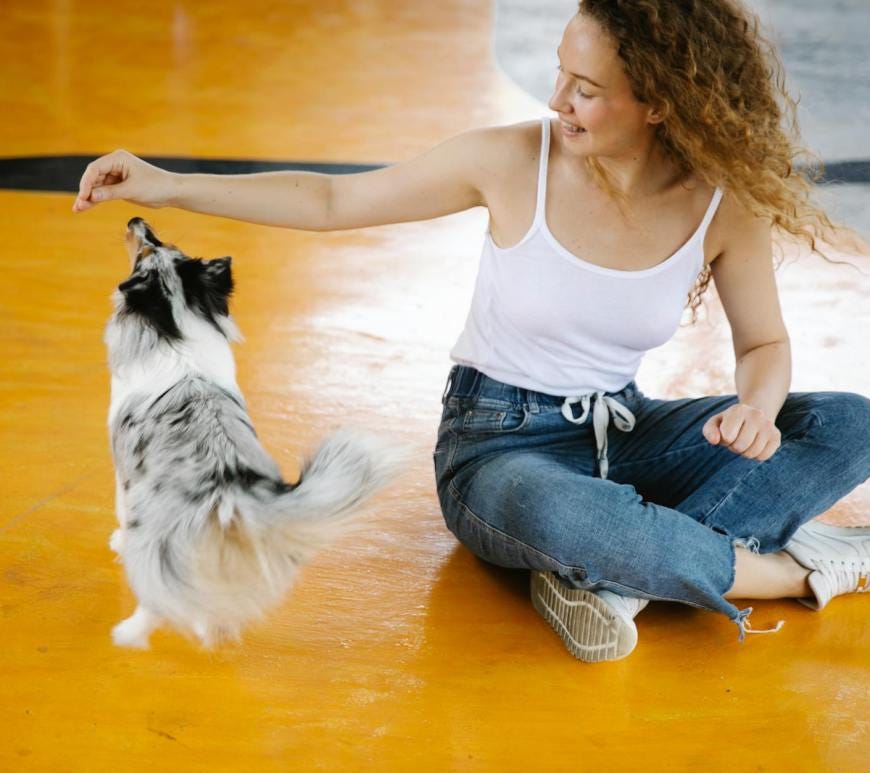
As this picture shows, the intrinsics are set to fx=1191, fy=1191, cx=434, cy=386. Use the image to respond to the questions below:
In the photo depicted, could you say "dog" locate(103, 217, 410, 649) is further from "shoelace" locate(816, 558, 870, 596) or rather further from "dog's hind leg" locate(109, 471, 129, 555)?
"shoelace" locate(816, 558, 870, 596)

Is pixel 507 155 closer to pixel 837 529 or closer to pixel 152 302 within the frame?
pixel 152 302

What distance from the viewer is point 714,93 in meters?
1.73

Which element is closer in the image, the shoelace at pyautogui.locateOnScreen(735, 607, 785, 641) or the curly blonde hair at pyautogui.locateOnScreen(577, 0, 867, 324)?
the curly blonde hair at pyautogui.locateOnScreen(577, 0, 867, 324)

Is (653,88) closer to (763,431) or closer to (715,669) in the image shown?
(763,431)

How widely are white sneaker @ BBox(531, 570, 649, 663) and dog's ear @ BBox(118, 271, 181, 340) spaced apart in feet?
2.34

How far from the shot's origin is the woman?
5.71 feet

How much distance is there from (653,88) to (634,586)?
74 cm

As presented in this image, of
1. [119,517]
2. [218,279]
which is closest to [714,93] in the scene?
[218,279]

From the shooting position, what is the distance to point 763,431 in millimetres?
1743

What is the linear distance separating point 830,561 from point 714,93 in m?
0.83

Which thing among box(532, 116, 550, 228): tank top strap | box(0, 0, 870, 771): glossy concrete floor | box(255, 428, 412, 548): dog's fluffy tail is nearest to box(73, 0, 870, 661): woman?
box(532, 116, 550, 228): tank top strap

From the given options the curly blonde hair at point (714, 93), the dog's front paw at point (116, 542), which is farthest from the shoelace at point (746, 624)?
the dog's front paw at point (116, 542)

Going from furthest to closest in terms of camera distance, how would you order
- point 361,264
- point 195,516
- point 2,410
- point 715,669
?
point 361,264, point 2,410, point 715,669, point 195,516

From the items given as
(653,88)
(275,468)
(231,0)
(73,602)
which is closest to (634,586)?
(275,468)
